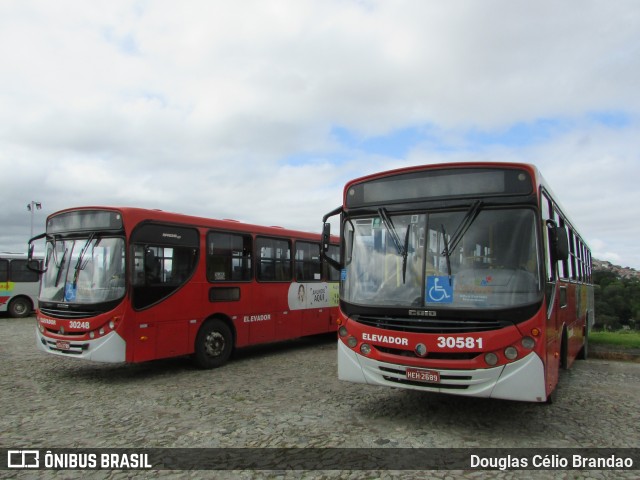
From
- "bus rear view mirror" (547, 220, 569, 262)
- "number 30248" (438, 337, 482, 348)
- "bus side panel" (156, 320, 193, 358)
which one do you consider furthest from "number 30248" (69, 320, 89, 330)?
"bus rear view mirror" (547, 220, 569, 262)

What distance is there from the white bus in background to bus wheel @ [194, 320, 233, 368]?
14.3 m

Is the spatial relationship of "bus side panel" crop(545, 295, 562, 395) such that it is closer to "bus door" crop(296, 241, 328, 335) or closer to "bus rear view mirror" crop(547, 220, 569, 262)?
"bus rear view mirror" crop(547, 220, 569, 262)

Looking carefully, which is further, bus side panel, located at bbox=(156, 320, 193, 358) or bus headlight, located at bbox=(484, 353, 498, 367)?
bus side panel, located at bbox=(156, 320, 193, 358)

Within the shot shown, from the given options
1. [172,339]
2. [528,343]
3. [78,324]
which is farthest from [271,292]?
[528,343]

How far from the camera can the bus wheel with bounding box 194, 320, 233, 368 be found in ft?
31.2

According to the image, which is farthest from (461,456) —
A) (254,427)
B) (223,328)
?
(223,328)

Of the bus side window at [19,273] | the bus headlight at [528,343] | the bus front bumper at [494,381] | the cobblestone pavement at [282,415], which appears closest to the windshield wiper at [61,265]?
the cobblestone pavement at [282,415]

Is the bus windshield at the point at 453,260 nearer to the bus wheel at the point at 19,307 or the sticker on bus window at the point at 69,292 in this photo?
the sticker on bus window at the point at 69,292

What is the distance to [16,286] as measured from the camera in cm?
2106

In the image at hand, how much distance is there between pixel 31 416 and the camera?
6352 mm

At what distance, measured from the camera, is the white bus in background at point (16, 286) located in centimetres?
2067

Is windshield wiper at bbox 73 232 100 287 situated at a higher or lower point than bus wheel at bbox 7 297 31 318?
higher

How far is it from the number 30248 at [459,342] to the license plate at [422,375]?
32 centimetres

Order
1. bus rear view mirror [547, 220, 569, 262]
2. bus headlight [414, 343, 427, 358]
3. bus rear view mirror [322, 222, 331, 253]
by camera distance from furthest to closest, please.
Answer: bus rear view mirror [322, 222, 331, 253], bus rear view mirror [547, 220, 569, 262], bus headlight [414, 343, 427, 358]
